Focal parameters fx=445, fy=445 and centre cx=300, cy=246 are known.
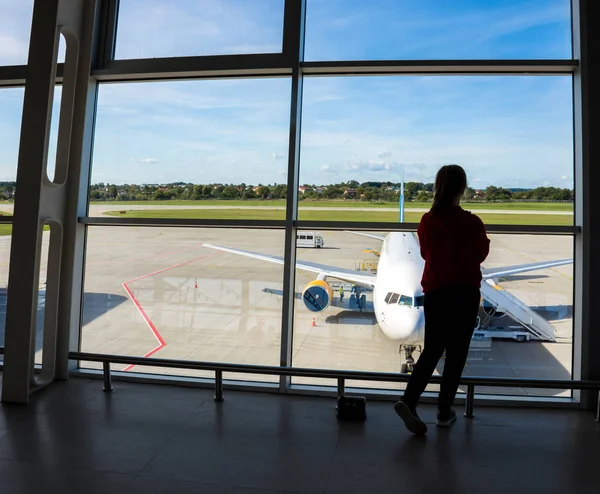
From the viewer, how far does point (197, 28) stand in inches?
128

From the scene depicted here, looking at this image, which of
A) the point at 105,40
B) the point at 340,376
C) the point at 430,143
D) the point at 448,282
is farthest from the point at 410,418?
the point at 105,40

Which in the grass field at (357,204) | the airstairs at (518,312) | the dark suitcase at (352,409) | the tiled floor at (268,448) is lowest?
the tiled floor at (268,448)

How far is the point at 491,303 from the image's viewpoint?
3.20 metres

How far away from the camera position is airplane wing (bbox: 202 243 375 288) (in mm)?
3137

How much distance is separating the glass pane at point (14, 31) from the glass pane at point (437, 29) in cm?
225

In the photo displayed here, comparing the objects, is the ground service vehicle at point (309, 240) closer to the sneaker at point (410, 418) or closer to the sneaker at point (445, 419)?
the sneaker at point (410, 418)

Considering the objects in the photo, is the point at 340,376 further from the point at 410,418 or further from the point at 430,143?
the point at 430,143

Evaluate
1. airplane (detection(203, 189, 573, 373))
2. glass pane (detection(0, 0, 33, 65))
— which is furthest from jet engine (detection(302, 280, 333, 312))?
glass pane (detection(0, 0, 33, 65))

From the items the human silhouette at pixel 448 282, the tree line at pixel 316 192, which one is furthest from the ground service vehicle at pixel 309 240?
the human silhouette at pixel 448 282

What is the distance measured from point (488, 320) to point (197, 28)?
9.86ft

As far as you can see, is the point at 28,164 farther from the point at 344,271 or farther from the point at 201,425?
the point at 344,271

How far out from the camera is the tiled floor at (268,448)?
1.78 m

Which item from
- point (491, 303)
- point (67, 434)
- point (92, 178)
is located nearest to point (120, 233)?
point (92, 178)

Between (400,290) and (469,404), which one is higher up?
(400,290)
